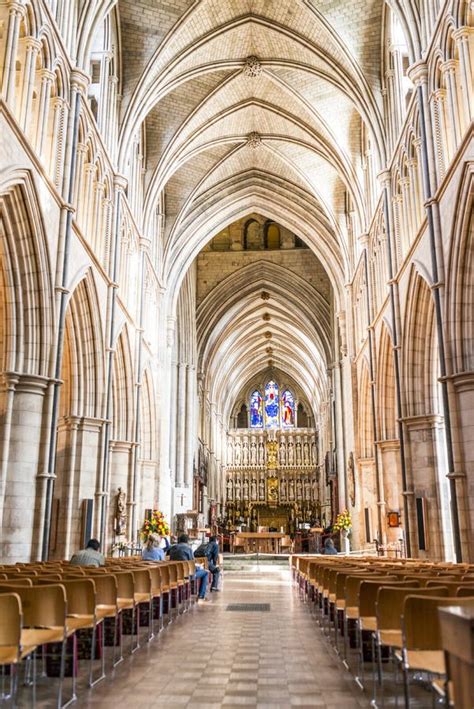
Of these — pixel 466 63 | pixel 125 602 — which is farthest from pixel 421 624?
pixel 466 63

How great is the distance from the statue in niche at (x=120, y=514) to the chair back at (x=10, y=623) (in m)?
14.2

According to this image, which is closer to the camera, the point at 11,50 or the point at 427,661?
the point at 427,661

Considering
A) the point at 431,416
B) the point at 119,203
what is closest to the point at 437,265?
the point at 431,416

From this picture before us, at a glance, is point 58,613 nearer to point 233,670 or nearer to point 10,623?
point 10,623

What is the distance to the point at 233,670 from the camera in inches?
237

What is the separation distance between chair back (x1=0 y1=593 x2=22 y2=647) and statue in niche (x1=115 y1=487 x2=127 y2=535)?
46.5 feet

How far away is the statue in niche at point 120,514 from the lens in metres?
17.9

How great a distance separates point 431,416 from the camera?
1511 centimetres

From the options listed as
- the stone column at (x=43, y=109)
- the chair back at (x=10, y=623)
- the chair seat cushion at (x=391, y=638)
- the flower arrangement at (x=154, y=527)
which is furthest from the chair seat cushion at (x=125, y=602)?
the flower arrangement at (x=154, y=527)

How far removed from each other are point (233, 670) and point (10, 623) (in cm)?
268

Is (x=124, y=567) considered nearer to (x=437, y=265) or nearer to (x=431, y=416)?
(x=437, y=265)

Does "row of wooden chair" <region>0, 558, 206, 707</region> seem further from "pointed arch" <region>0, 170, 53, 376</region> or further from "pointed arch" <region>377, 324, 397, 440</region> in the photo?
"pointed arch" <region>377, 324, 397, 440</region>

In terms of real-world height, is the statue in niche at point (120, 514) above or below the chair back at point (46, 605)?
above

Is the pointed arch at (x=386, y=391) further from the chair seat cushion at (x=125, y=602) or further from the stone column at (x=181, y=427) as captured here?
the chair seat cushion at (x=125, y=602)
